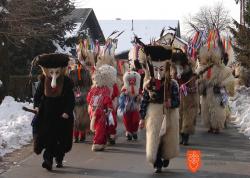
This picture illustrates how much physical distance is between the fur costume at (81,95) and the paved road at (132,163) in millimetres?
416

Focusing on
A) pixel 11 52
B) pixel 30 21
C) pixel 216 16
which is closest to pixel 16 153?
pixel 30 21

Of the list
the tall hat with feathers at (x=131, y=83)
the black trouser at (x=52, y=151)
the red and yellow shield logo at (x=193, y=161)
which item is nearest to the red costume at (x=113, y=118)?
the tall hat with feathers at (x=131, y=83)

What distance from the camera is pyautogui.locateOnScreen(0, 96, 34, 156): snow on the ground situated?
11.5 meters

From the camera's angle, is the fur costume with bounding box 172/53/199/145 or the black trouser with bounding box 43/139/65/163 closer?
the black trouser with bounding box 43/139/65/163

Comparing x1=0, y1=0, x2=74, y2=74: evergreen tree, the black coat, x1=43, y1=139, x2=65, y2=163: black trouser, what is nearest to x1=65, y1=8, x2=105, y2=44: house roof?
x1=0, y1=0, x2=74, y2=74: evergreen tree

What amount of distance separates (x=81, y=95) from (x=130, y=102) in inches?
46.4

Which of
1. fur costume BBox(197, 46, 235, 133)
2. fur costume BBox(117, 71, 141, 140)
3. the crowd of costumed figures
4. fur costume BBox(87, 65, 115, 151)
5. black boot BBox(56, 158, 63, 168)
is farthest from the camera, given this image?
fur costume BBox(197, 46, 235, 133)

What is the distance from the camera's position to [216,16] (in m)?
80.8

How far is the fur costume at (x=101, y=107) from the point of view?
36.2 feet

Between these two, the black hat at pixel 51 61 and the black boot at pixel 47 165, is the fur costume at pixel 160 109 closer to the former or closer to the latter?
the black hat at pixel 51 61

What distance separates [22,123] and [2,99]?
6.44m

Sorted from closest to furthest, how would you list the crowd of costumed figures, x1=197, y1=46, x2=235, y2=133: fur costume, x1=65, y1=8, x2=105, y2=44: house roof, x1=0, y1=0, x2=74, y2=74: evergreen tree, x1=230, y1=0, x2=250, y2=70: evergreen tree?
the crowd of costumed figures, x1=197, y1=46, x2=235, y2=133: fur costume, x1=0, y1=0, x2=74, y2=74: evergreen tree, x1=230, y1=0, x2=250, y2=70: evergreen tree, x1=65, y1=8, x2=105, y2=44: house roof

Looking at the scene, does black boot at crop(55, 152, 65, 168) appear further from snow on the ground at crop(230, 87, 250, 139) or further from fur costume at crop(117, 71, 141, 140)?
snow on the ground at crop(230, 87, 250, 139)

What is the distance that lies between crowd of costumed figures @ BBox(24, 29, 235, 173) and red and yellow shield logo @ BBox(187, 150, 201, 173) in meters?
0.53
